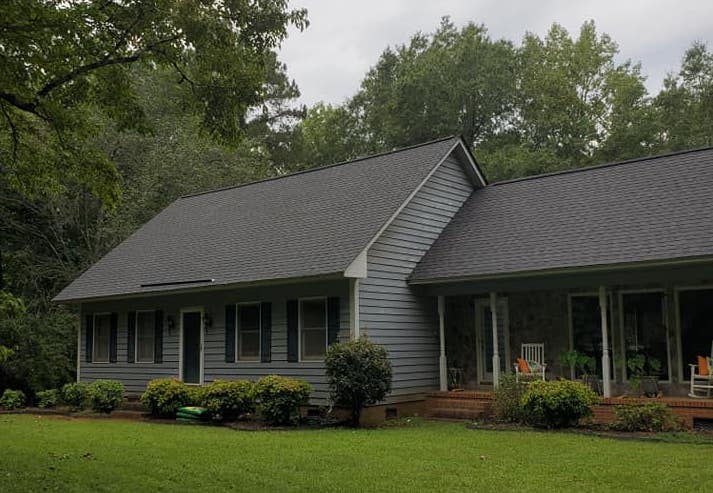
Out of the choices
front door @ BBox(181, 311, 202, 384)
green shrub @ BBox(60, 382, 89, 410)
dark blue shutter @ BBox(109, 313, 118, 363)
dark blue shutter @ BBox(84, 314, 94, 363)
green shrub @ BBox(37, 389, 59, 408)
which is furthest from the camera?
dark blue shutter @ BBox(84, 314, 94, 363)

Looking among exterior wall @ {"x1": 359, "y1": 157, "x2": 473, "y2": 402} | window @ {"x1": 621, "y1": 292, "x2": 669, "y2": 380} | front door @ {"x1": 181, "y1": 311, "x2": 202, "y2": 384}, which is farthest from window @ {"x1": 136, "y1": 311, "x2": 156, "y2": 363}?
window @ {"x1": 621, "y1": 292, "x2": 669, "y2": 380}

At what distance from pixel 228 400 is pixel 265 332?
1.87 metres

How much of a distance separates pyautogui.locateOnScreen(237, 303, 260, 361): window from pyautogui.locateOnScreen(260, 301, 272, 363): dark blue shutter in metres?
0.27

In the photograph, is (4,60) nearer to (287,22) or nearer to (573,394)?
(287,22)

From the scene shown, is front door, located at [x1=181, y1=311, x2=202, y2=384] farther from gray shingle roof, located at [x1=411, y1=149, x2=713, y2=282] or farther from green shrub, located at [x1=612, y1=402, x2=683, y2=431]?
green shrub, located at [x1=612, y1=402, x2=683, y2=431]

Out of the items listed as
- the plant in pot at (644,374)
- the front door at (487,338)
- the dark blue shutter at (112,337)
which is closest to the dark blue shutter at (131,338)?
the dark blue shutter at (112,337)

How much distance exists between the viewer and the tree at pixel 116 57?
336 inches

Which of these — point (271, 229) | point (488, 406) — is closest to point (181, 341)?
point (271, 229)

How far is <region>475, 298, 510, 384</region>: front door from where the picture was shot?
624 inches

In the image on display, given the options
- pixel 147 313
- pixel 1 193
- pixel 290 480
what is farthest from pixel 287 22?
pixel 1 193

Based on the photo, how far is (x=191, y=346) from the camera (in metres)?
17.2

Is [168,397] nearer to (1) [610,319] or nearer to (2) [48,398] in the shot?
(2) [48,398]

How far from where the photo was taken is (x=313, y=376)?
1477 cm

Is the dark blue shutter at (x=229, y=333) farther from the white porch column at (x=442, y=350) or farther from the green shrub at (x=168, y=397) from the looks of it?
the white porch column at (x=442, y=350)
